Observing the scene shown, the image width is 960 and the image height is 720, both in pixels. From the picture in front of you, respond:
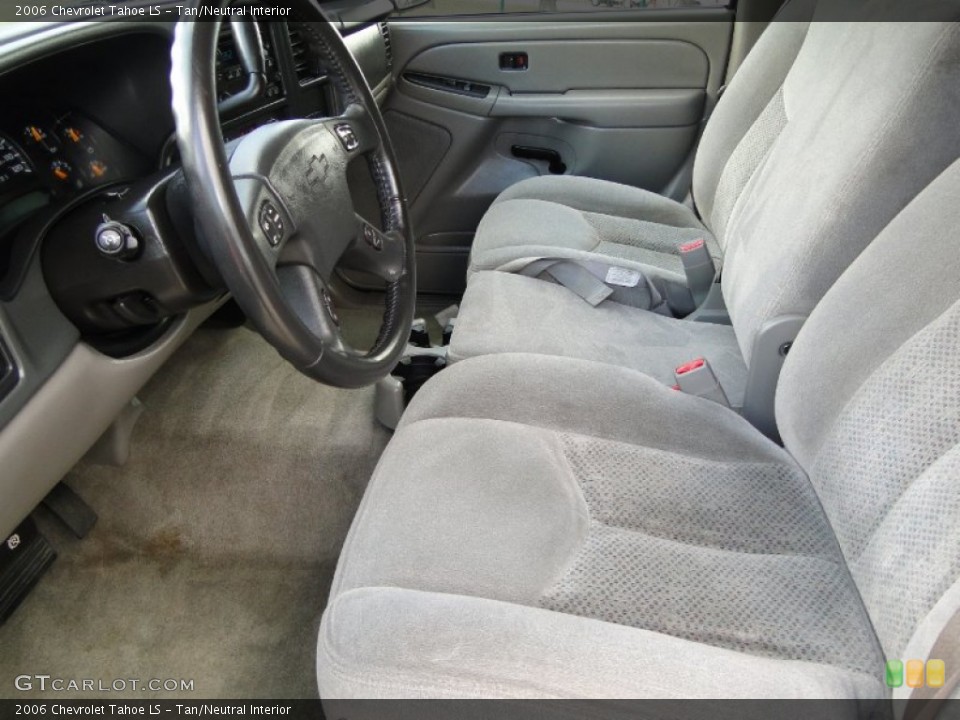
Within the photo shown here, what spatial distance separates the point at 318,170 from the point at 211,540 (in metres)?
0.76

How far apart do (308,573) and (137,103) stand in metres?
0.77

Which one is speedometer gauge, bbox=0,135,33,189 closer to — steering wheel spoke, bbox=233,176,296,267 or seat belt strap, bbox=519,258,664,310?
steering wheel spoke, bbox=233,176,296,267

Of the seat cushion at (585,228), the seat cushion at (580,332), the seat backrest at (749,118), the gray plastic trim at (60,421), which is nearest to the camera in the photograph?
the gray plastic trim at (60,421)

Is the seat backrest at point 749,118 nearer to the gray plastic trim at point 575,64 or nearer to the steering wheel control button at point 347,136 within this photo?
the gray plastic trim at point 575,64

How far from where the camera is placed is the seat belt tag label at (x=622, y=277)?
52.4 inches

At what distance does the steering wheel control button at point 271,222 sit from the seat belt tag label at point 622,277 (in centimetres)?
69

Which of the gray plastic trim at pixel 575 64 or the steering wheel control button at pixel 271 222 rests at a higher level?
the steering wheel control button at pixel 271 222

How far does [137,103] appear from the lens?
1110 millimetres

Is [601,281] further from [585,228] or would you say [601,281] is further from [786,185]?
[786,185]

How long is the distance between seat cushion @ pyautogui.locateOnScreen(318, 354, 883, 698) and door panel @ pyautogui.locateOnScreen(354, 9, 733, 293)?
106 centimetres

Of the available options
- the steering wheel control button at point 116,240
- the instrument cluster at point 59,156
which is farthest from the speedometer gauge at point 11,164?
the steering wheel control button at point 116,240

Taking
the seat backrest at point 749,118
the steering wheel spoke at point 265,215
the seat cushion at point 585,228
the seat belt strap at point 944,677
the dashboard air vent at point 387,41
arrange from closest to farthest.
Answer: the seat belt strap at point 944,677, the steering wheel spoke at point 265,215, the seat backrest at point 749,118, the seat cushion at point 585,228, the dashboard air vent at point 387,41

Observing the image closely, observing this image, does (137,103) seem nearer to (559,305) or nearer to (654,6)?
(559,305)

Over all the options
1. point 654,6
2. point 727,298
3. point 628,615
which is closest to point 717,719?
point 628,615
